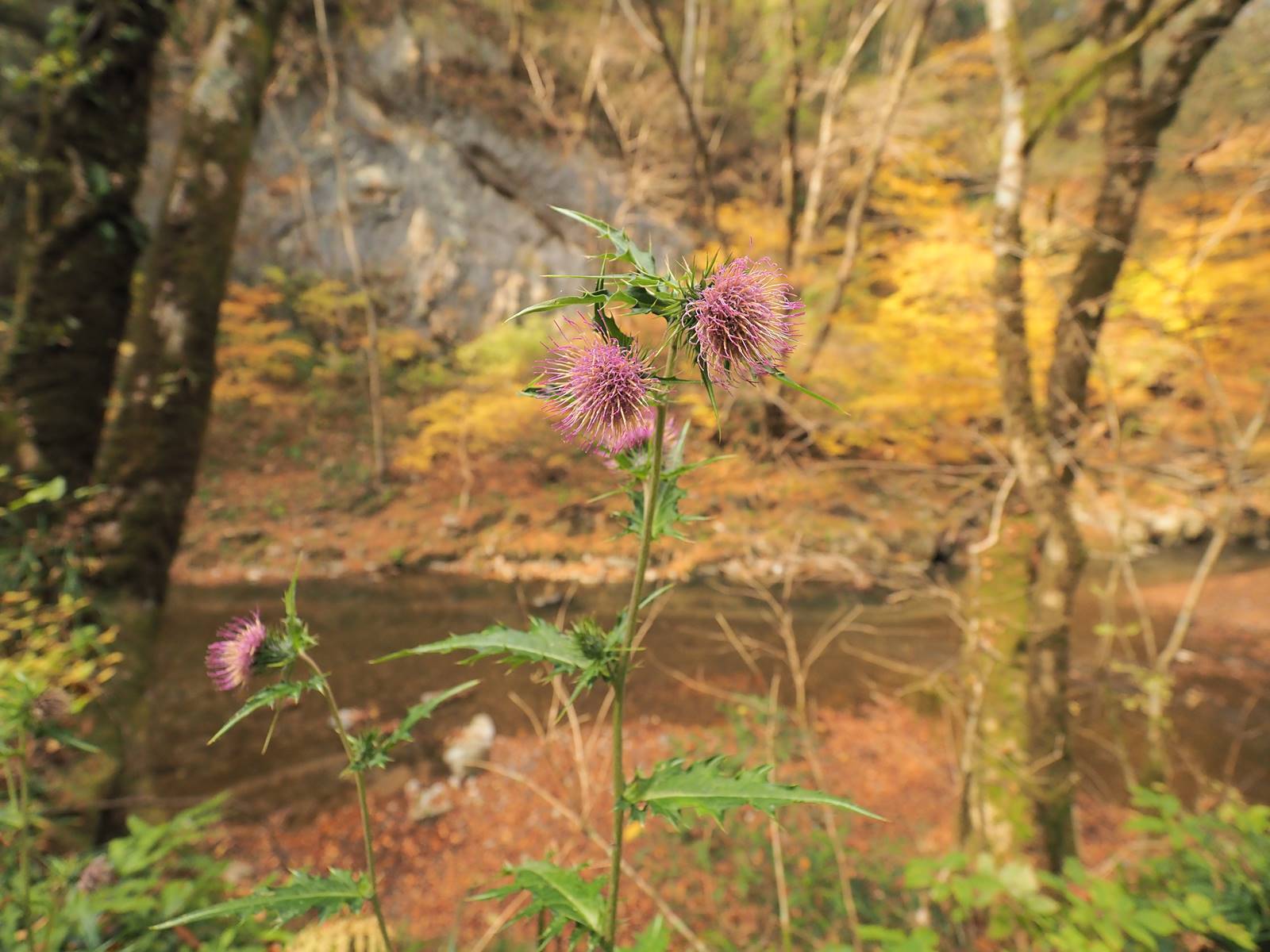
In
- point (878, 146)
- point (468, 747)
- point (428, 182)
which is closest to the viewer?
point (468, 747)

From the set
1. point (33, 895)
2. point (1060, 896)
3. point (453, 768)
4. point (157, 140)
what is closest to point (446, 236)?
point (157, 140)

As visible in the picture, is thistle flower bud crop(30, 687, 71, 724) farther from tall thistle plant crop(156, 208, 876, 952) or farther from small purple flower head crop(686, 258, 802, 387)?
small purple flower head crop(686, 258, 802, 387)

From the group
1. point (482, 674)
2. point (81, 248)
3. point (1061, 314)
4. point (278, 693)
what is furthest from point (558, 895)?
point (482, 674)

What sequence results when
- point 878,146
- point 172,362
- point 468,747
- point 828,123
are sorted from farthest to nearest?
point 828,123 → point 878,146 → point 468,747 → point 172,362

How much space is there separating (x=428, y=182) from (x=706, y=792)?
59.2 feet

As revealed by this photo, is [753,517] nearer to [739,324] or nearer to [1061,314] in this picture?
[1061,314]

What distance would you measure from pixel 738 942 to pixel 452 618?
18.4 feet

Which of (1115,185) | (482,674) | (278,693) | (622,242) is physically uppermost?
(1115,185)

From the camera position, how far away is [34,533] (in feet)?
8.62

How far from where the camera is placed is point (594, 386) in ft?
2.48

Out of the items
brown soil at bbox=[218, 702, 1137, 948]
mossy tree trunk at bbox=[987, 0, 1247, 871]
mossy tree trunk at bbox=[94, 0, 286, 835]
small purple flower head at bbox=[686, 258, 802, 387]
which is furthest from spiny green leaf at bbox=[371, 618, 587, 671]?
mossy tree trunk at bbox=[987, 0, 1247, 871]

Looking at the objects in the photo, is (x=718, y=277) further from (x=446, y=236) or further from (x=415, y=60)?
(x=415, y=60)

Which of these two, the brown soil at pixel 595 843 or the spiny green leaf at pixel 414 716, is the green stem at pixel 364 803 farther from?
the brown soil at pixel 595 843

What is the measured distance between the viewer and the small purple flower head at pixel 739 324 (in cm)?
69
